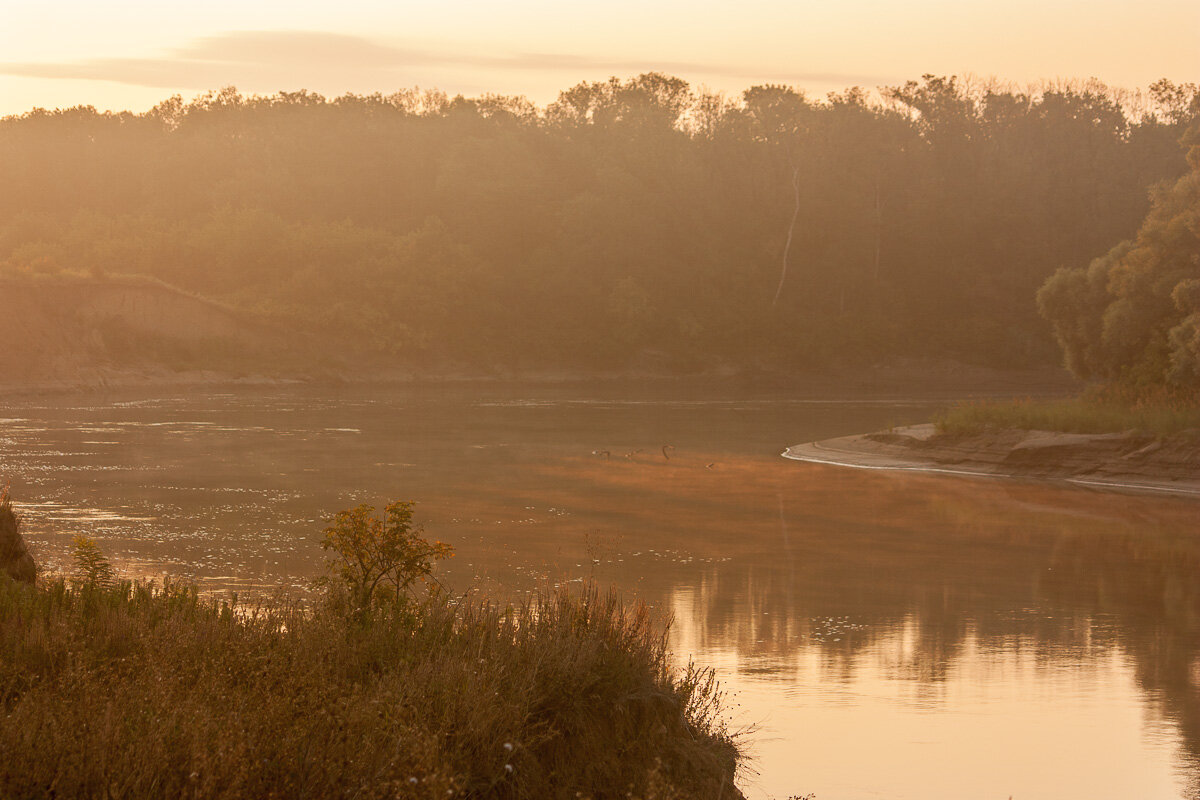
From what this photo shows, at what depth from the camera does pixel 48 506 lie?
2577cm

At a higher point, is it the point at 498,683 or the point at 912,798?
the point at 498,683

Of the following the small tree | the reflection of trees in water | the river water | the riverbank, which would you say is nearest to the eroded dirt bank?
the river water

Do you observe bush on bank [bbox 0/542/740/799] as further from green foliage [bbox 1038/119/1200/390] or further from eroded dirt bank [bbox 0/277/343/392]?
eroded dirt bank [bbox 0/277/343/392]

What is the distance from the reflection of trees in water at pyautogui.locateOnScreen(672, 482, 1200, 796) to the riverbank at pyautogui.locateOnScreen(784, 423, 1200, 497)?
511 centimetres

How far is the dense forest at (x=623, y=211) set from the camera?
104062mm

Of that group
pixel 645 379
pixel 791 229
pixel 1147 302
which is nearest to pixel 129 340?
pixel 645 379

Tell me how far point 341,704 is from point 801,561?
13.8 meters

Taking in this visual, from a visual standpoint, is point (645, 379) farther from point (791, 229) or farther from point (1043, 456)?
point (1043, 456)

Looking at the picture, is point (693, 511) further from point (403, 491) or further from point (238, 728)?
point (238, 728)

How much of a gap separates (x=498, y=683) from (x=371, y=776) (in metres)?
1.58

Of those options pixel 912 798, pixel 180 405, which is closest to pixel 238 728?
pixel 912 798

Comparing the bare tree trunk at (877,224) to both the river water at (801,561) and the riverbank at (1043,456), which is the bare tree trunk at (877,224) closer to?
the river water at (801,561)

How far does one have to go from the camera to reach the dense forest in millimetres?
104062

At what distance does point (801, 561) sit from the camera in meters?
21.0
